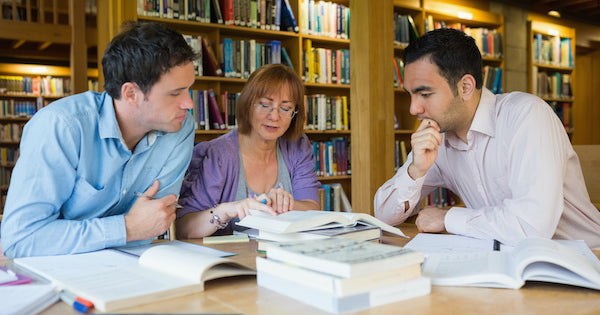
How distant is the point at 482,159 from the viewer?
168 cm

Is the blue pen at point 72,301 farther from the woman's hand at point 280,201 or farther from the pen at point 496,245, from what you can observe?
the pen at point 496,245

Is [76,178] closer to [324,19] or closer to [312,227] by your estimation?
[312,227]

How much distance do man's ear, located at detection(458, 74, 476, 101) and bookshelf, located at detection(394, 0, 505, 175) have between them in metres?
2.95

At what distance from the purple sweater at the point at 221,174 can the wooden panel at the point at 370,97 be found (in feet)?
2.97

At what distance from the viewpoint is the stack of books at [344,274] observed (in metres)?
0.75

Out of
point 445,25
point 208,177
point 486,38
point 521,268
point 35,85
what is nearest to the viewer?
point 521,268

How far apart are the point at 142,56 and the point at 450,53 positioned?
1009mm

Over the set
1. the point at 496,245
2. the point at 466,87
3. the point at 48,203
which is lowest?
the point at 496,245

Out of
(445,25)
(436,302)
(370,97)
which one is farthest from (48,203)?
(445,25)

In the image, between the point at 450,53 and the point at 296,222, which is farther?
the point at 450,53

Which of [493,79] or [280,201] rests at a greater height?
[493,79]

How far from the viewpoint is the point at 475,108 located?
1732 millimetres

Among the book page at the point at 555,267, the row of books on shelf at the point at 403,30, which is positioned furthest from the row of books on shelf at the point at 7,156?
the book page at the point at 555,267

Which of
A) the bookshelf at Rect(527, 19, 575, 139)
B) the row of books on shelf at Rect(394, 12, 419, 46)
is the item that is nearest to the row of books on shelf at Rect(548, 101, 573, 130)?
the bookshelf at Rect(527, 19, 575, 139)
